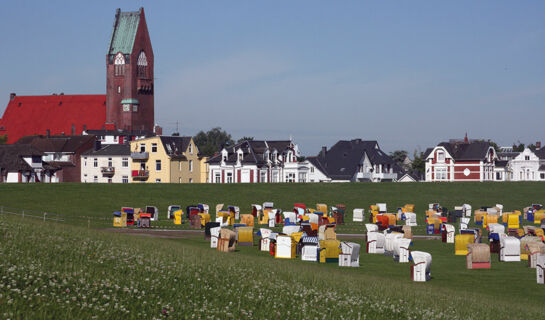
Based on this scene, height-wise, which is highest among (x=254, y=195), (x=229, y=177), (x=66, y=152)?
(x=66, y=152)

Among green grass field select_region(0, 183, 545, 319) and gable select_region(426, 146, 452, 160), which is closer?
green grass field select_region(0, 183, 545, 319)

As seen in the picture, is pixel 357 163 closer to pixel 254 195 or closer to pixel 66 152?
pixel 66 152

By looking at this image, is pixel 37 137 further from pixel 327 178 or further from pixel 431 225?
pixel 431 225

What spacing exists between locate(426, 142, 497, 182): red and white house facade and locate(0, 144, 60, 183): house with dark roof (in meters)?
76.3

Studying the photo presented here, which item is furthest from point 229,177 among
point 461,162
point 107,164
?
point 461,162

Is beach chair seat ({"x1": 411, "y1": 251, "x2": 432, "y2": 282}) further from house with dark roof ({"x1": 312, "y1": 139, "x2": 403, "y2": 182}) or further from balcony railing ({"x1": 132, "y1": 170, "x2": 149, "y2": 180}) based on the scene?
house with dark roof ({"x1": 312, "y1": 139, "x2": 403, "y2": 182})

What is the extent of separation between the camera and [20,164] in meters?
124

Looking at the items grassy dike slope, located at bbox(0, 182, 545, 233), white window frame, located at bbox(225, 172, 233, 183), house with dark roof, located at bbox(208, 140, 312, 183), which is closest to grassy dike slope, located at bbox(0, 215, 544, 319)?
grassy dike slope, located at bbox(0, 182, 545, 233)

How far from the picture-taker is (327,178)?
14912cm

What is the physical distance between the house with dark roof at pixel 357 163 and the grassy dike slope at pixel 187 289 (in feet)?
377

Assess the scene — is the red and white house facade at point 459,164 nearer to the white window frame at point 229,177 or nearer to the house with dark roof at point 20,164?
the white window frame at point 229,177

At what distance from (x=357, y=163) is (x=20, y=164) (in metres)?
62.8

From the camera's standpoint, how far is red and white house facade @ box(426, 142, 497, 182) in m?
150

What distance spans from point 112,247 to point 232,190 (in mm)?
66138
